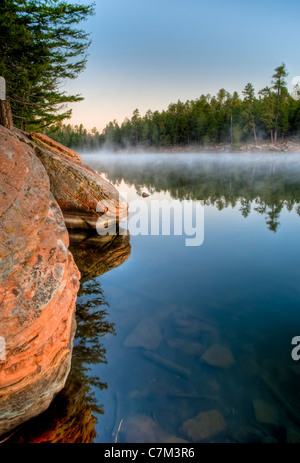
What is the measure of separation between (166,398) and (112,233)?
315 inches

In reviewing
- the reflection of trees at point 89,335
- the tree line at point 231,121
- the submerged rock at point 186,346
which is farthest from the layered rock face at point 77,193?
the tree line at point 231,121

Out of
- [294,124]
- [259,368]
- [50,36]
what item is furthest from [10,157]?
[294,124]

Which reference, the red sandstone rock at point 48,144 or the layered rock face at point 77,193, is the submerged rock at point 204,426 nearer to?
the layered rock face at point 77,193

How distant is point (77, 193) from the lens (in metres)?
10.6

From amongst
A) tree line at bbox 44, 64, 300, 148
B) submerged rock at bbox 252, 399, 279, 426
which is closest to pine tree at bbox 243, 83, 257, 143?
tree line at bbox 44, 64, 300, 148

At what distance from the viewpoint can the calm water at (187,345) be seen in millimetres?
3330

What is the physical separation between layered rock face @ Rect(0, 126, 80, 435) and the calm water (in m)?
0.41

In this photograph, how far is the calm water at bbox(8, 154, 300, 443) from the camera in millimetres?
3330

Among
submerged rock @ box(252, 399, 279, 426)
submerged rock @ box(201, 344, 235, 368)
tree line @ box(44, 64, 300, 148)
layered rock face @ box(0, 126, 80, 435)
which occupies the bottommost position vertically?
submerged rock @ box(252, 399, 279, 426)

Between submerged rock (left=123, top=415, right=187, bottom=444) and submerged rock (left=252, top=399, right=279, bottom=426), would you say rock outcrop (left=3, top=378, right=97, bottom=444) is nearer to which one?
submerged rock (left=123, top=415, right=187, bottom=444)

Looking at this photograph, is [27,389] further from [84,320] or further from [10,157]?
[10,157]

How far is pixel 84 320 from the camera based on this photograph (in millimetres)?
5371
